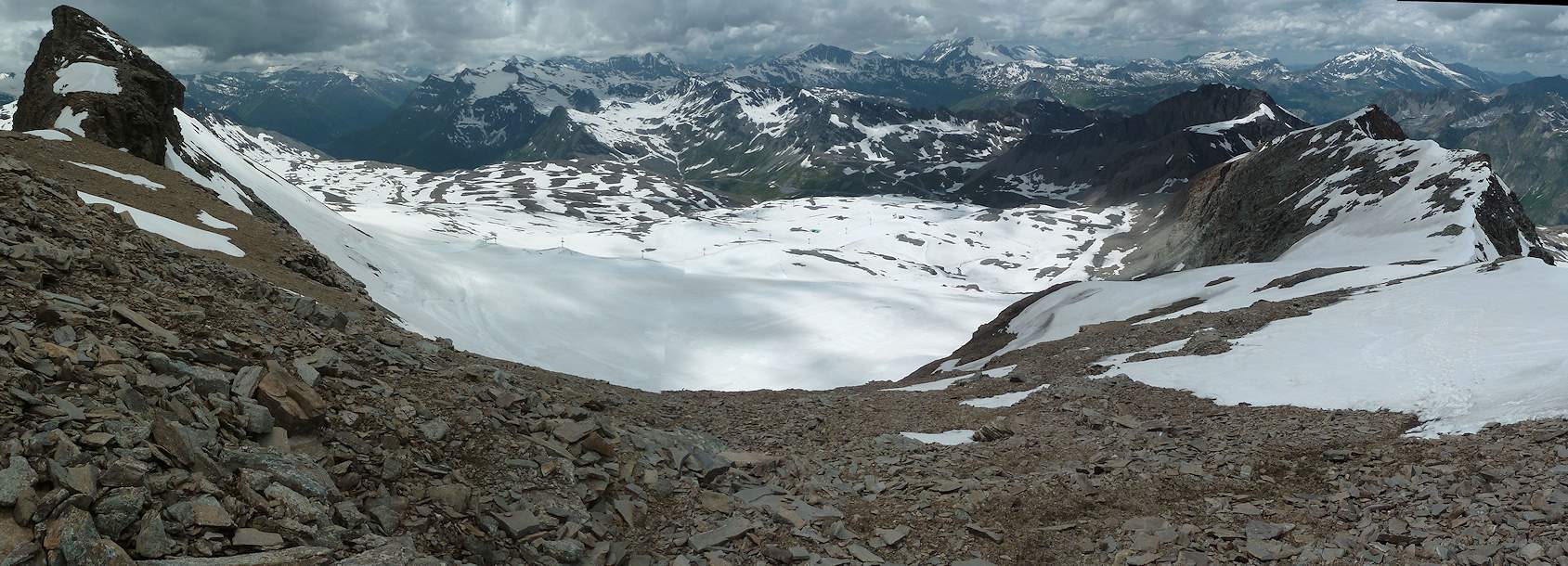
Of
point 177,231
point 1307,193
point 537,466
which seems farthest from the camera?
point 1307,193

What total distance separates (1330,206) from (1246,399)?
72989 millimetres

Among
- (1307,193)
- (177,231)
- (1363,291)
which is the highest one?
(1307,193)

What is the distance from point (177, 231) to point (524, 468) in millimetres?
26506

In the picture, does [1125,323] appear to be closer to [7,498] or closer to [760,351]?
[760,351]

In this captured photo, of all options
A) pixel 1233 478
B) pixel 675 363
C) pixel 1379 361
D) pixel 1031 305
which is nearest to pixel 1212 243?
pixel 1031 305

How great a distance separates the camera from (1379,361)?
21.1m

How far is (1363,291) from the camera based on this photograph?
3247cm

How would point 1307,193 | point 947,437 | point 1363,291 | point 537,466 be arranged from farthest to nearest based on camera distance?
1. point 1307,193
2. point 1363,291
3. point 947,437
4. point 537,466

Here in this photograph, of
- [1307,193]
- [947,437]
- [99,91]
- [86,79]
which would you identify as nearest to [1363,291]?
[947,437]

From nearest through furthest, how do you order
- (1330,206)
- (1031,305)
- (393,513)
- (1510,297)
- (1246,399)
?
(393,513) → (1246,399) → (1510,297) → (1031,305) → (1330,206)

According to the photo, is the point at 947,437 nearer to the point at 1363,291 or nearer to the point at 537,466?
the point at 537,466

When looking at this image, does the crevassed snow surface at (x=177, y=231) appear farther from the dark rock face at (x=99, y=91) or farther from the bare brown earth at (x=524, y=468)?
the dark rock face at (x=99, y=91)

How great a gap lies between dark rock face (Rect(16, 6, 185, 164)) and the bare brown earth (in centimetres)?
4099

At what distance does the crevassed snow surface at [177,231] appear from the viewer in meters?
28.6
